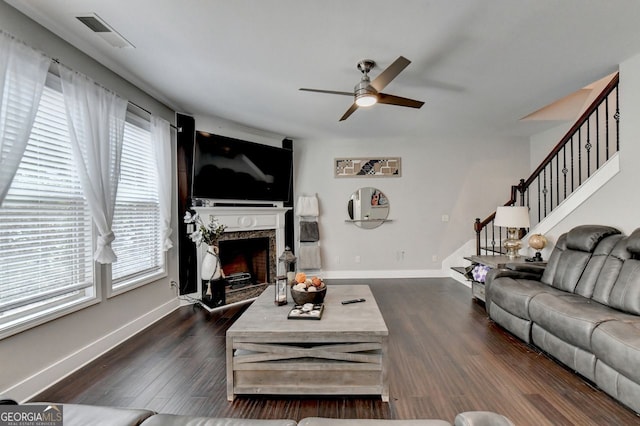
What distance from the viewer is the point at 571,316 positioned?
2.09m

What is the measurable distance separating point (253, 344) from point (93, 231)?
1.83 m

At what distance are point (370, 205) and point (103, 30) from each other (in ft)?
13.9

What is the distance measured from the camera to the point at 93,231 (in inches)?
97.8

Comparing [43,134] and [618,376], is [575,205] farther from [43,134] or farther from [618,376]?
[43,134]

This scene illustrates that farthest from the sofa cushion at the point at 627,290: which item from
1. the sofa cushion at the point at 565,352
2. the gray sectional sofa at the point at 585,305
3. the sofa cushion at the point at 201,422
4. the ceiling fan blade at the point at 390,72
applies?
the sofa cushion at the point at 201,422

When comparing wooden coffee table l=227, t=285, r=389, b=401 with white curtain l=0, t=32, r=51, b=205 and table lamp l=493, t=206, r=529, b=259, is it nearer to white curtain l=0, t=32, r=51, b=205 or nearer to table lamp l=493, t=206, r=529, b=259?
white curtain l=0, t=32, r=51, b=205

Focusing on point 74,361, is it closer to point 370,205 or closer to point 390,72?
point 390,72

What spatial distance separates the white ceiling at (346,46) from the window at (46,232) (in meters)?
0.86

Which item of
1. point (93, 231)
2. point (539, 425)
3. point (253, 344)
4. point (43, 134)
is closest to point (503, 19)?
point (539, 425)

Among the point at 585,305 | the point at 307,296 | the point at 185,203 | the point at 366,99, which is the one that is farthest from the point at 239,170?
the point at 585,305

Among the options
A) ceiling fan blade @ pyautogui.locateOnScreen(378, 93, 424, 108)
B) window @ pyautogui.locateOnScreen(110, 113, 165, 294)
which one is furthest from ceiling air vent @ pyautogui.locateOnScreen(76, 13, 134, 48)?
ceiling fan blade @ pyautogui.locateOnScreen(378, 93, 424, 108)

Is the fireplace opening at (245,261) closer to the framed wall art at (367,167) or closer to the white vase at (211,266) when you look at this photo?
the white vase at (211,266)

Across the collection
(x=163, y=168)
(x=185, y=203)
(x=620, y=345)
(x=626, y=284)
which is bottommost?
(x=620, y=345)

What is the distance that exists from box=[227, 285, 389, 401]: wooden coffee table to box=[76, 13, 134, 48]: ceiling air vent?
7.72 ft
